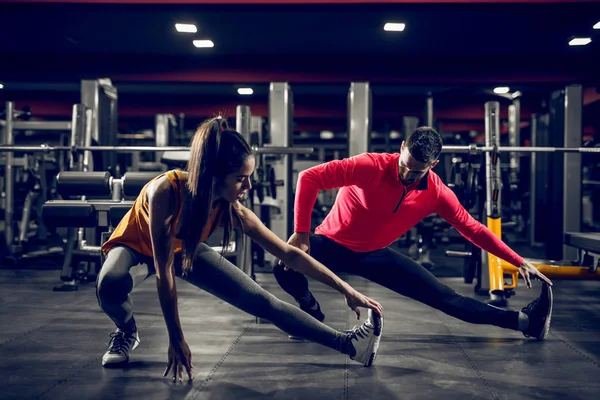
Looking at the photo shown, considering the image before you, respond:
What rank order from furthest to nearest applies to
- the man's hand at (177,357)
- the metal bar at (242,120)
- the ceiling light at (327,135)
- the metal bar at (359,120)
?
the ceiling light at (327,135) < the metal bar at (359,120) < the metal bar at (242,120) < the man's hand at (177,357)

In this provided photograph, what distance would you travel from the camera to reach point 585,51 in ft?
22.8

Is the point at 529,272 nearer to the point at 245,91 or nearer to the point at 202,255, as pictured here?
the point at 202,255

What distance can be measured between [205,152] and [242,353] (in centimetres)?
110

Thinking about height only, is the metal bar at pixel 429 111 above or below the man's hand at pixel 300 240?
above

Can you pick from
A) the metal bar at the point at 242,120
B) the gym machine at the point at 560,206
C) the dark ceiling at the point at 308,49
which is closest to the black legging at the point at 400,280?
the gym machine at the point at 560,206

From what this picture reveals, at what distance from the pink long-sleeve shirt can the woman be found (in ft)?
1.58

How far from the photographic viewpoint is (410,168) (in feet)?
8.12

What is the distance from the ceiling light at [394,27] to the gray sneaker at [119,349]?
470 centimetres

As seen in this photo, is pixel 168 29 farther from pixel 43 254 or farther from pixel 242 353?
pixel 242 353

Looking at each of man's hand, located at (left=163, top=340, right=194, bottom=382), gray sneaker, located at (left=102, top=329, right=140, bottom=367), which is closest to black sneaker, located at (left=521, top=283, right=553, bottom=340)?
man's hand, located at (left=163, top=340, right=194, bottom=382)

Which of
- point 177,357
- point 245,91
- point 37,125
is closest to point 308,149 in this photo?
point 177,357

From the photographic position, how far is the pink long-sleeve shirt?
2537mm

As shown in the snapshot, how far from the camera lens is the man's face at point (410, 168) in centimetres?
245

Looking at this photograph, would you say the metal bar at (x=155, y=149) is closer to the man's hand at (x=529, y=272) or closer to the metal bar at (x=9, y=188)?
the metal bar at (x=9, y=188)
